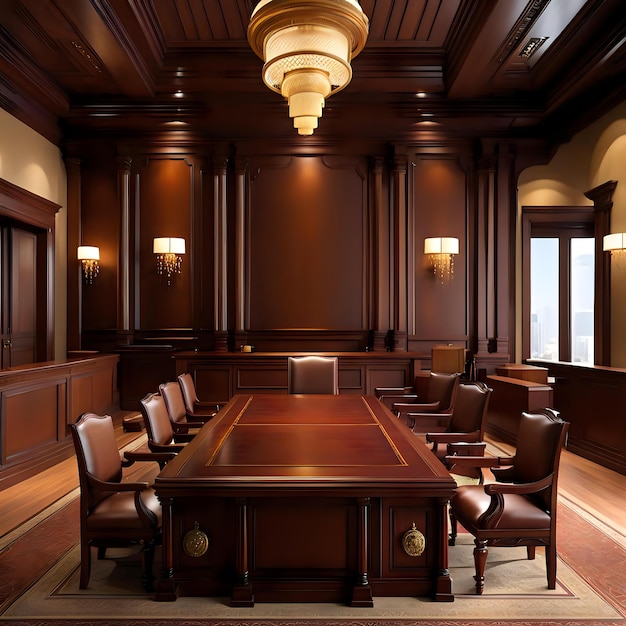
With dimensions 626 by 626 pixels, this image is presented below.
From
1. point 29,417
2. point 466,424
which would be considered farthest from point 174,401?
point 466,424

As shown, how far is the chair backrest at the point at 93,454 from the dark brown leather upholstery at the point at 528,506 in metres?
1.68

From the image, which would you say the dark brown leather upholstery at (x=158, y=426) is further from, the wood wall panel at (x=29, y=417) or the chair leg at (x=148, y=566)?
the wood wall panel at (x=29, y=417)

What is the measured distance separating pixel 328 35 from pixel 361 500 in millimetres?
2104

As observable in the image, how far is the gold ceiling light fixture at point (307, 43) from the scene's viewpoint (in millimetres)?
2582

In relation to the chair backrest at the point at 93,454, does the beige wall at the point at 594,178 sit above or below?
above

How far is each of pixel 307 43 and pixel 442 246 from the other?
4346 millimetres

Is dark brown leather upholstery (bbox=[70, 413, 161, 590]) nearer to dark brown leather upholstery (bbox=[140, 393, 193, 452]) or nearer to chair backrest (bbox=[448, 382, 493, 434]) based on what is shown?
dark brown leather upholstery (bbox=[140, 393, 193, 452])

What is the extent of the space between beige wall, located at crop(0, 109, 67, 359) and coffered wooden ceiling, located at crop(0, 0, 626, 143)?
0.60 ft

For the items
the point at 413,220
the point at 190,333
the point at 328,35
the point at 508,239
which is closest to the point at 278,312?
the point at 190,333

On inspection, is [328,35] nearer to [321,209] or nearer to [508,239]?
[321,209]

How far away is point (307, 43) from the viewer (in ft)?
8.55

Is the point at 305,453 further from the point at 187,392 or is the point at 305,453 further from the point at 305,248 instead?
the point at 305,248

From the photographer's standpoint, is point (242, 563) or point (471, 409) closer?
point (242, 563)

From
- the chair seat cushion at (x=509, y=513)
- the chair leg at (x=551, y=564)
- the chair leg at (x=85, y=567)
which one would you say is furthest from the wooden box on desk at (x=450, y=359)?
the chair leg at (x=85, y=567)
